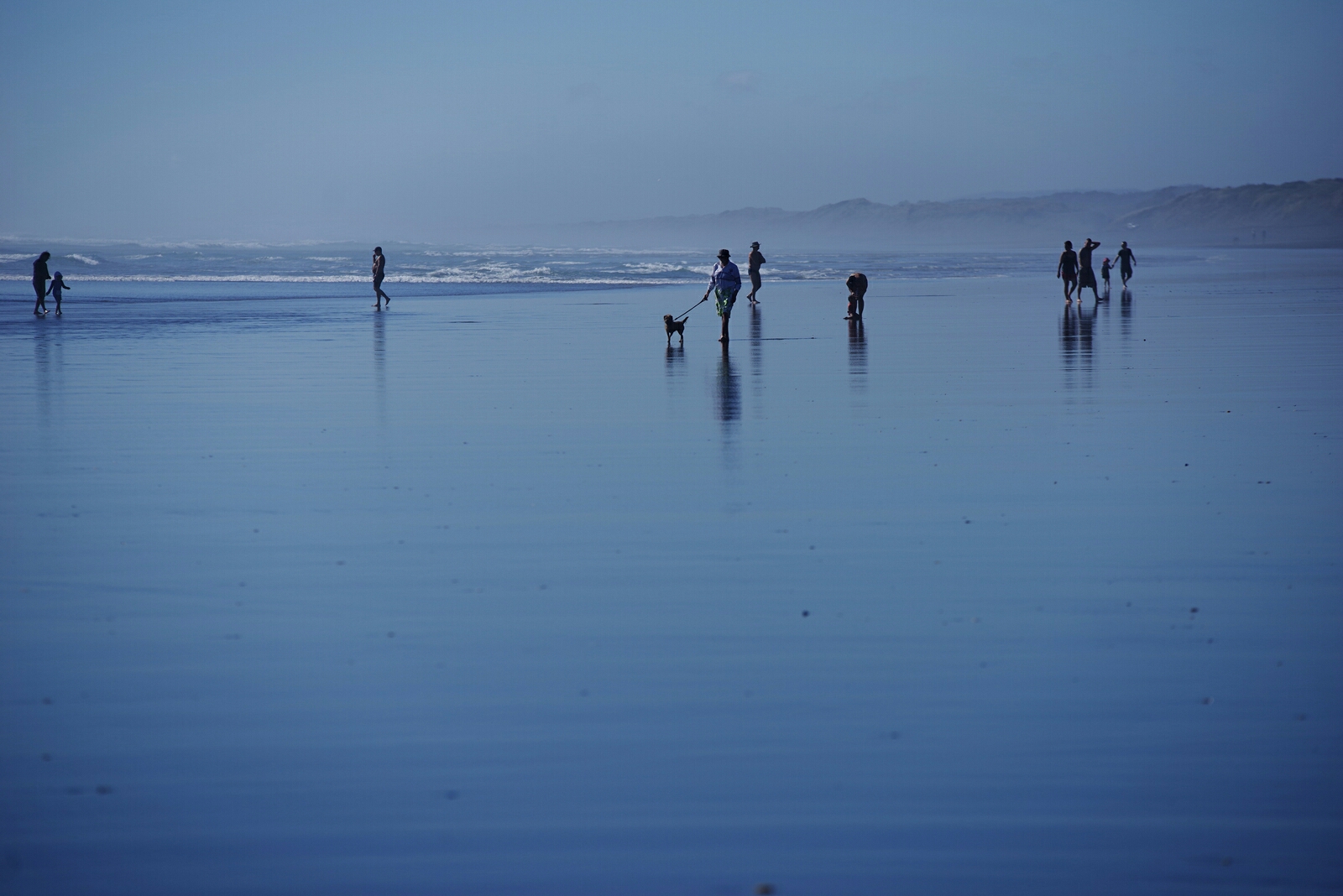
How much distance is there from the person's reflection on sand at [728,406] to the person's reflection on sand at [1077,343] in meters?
4.16

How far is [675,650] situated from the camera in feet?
19.3

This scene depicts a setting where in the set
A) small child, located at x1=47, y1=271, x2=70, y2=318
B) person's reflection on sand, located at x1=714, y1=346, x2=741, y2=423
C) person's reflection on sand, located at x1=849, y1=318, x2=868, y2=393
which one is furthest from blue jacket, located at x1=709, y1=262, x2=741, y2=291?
small child, located at x1=47, y1=271, x2=70, y2=318

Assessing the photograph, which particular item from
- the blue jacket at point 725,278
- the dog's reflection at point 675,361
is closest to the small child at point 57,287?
the dog's reflection at point 675,361

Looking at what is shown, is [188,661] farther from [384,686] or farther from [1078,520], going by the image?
[1078,520]

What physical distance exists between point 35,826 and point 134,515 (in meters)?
4.87

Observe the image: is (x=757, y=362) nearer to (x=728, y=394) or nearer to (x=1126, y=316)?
(x=728, y=394)

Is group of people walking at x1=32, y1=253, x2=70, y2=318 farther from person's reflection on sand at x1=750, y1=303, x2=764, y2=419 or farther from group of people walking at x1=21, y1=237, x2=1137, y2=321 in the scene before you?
person's reflection on sand at x1=750, y1=303, x2=764, y2=419

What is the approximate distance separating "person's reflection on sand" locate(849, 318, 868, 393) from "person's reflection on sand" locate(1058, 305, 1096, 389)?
255cm

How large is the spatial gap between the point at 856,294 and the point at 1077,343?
6964 mm

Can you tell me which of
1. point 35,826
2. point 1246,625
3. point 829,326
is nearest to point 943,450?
point 1246,625

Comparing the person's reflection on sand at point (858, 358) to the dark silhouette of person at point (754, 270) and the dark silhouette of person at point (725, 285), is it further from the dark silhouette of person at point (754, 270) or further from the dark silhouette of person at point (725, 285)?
the dark silhouette of person at point (754, 270)

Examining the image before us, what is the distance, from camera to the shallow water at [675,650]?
4098 millimetres

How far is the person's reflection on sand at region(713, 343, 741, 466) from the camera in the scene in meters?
11.3

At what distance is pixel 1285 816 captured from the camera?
425cm
